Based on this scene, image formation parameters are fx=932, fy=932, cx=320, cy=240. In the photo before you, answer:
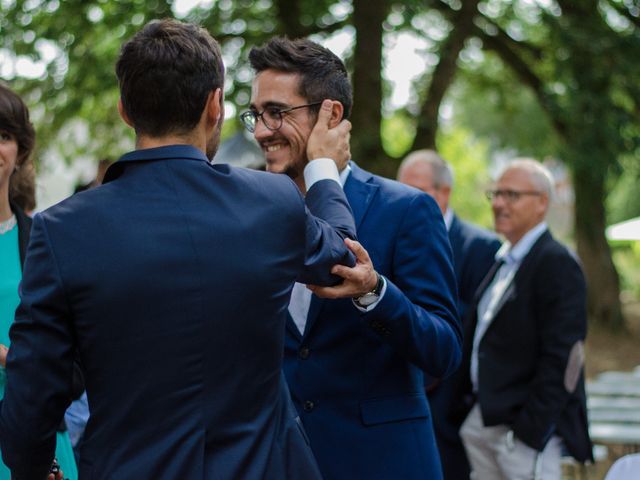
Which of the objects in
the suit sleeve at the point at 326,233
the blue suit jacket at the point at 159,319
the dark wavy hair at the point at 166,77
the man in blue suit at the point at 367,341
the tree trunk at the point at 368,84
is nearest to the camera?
the blue suit jacket at the point at 159,319

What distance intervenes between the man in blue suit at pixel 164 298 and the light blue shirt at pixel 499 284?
125 inches

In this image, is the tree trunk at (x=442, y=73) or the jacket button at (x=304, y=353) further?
the tree trunk at (x=442, y=73)

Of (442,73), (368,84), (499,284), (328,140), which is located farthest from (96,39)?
(328,140)

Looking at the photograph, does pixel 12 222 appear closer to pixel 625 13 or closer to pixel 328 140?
pixel 328 140

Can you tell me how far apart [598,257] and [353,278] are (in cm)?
1547

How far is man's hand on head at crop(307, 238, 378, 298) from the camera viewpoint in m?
2.37

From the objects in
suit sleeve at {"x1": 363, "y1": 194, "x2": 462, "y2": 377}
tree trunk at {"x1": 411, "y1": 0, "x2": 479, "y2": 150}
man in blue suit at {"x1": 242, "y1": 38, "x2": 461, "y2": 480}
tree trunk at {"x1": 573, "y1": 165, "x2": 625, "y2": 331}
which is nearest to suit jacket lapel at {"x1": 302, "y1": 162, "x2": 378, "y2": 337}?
man in blue suit at {"x1": 242, "y1": 38, "x2": 461, "y2": 480}

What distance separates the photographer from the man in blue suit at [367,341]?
2.80 m

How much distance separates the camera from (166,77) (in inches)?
80.0

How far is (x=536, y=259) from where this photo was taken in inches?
198

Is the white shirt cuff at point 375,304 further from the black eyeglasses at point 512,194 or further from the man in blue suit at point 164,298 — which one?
the black eyeglasses at point 512,194

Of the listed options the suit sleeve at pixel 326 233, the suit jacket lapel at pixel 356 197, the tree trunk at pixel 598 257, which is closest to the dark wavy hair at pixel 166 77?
the suit sleeve at pixel 326 233

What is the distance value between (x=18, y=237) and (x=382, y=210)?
130cm

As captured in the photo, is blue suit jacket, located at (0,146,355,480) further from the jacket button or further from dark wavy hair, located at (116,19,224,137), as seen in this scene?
the jacket button
